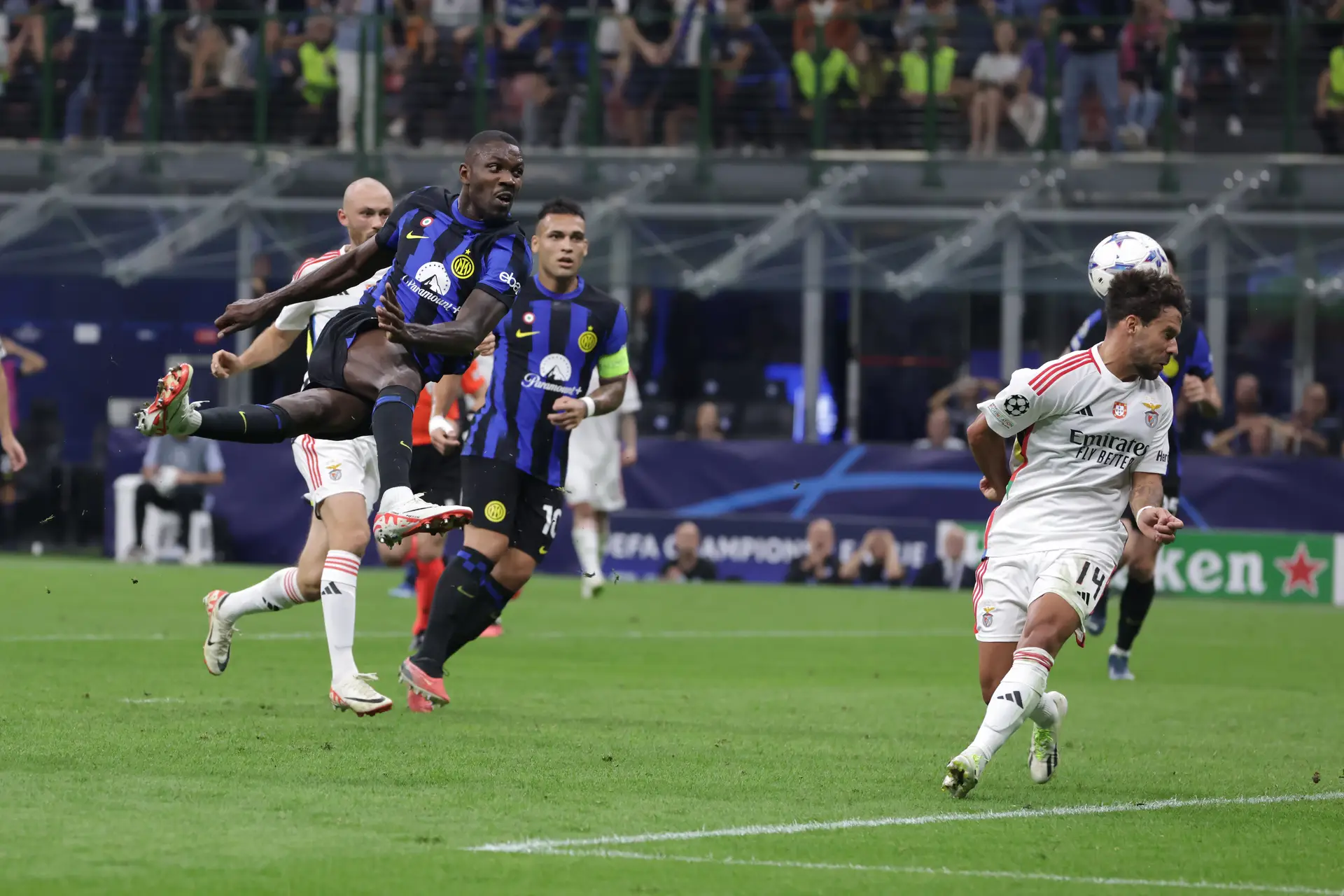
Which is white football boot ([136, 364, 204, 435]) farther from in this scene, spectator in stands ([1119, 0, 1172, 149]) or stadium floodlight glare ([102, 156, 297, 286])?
spectator in stands ([1119, 0, 1172, 149])

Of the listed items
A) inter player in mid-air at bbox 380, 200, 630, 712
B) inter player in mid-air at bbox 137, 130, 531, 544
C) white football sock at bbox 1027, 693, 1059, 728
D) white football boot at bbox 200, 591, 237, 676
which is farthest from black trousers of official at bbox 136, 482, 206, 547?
white football sock at bbox 1027, 693, 1059, 728

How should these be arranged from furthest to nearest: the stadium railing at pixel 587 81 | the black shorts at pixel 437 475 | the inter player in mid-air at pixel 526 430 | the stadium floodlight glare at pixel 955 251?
the stadium railing at pixel 587 81 → the stadium floodlight glare at pixel 955 251 → the black shorts at pixel 437 475 → the inter player in mid-air at pixel 526 430

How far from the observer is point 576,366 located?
34.8 feet

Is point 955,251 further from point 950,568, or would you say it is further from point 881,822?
point 881,822

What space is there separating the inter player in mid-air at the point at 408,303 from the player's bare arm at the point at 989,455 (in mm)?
2068

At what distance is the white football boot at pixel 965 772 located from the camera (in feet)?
23.4

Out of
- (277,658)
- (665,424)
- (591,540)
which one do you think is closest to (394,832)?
(277,658)

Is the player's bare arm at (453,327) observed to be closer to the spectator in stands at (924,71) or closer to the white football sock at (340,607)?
the white football sock at (340,607)

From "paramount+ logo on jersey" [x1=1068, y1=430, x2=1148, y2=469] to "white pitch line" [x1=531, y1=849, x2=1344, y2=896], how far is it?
213 centimetres

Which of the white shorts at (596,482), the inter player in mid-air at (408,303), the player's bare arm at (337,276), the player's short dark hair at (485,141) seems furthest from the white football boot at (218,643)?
the white shorts at (596,482)

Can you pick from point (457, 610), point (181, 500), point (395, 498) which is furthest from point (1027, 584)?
point (181, 500)

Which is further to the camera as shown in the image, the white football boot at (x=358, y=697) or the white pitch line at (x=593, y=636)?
the white pitch line at (x=593, y=636)

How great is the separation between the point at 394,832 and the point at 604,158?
65.2 ft

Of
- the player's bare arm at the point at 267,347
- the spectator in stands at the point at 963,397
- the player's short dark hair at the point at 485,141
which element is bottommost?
the spectator in stands at the point at 963,397
